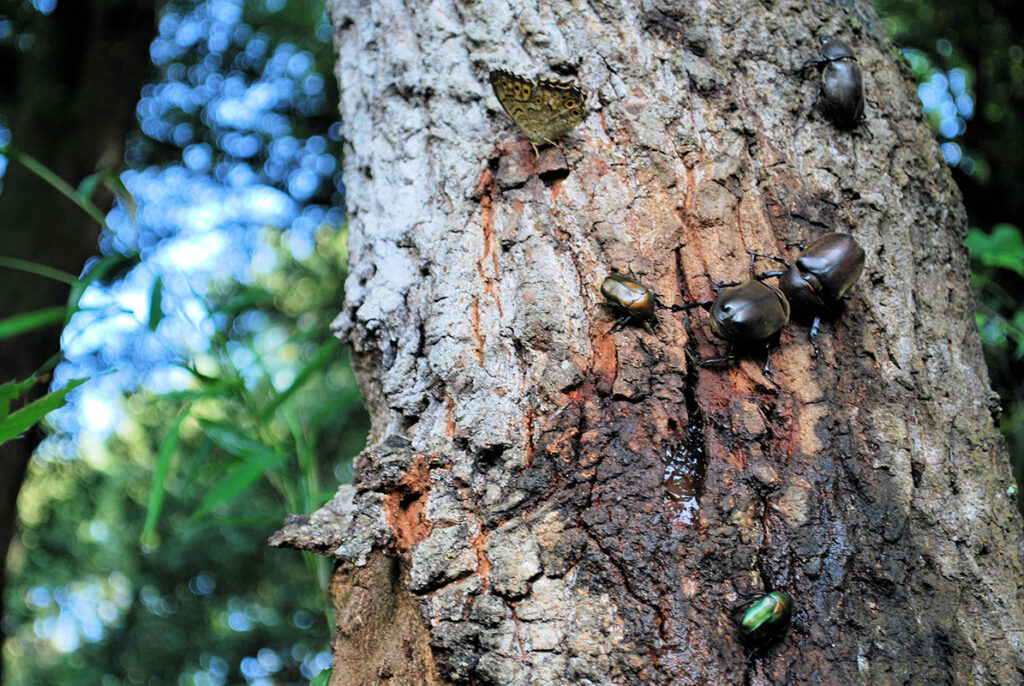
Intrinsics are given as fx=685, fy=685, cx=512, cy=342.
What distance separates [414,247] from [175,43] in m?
5.95

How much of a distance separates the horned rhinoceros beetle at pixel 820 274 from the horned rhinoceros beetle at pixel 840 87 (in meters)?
0.25

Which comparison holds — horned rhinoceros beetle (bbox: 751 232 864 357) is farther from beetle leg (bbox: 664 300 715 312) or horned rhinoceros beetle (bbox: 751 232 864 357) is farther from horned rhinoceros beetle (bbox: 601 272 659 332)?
horned rhinoceros beetle (bbox: 601 272 659 332)

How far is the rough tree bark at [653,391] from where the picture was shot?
100 centimetres

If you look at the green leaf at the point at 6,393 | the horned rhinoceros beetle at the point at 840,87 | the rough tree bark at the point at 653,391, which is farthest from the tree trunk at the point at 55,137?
the horned rhinoceros beetle at the point at 840,87

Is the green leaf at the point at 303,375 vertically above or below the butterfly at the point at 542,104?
below

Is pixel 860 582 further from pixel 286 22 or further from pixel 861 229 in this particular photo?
pixel 286 22

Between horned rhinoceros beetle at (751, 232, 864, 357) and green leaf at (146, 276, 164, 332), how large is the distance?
1572mm

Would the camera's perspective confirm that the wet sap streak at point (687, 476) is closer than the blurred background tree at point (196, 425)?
Yes

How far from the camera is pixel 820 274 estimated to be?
1084 mm

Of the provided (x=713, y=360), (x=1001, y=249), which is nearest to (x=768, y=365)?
(x=713, y=360)

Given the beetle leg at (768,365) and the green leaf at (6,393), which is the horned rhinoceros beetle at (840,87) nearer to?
the beetle leg at (768,365)

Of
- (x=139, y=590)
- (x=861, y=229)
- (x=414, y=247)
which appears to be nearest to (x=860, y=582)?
(x=861, y=229)

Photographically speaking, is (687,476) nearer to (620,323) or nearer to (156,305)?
(620,323)

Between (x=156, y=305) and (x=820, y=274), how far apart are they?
5.53 feet
